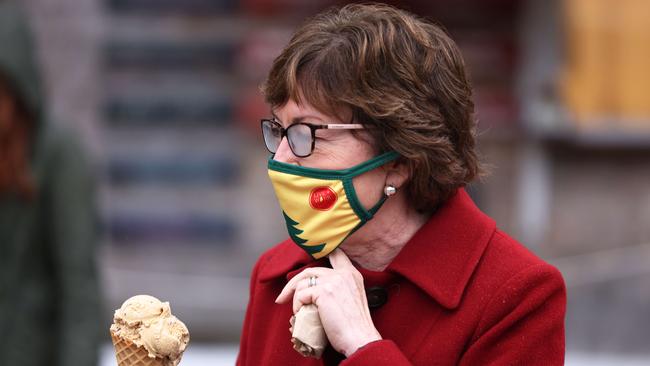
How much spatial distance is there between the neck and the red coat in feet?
0.11

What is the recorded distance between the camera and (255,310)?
2797mm

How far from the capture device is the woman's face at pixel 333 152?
248cm

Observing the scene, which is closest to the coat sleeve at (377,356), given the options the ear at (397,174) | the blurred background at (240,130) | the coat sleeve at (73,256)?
the ear at (397,174)

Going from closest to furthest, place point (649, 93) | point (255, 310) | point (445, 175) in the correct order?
point (445, 175), point (255, 310), point (649, 93)

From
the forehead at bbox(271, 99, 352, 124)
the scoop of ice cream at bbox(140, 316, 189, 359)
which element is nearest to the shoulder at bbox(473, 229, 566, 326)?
the forehead at bbox(271, 99, 352, 124)

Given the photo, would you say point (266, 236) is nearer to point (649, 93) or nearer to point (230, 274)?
point (230, 274)

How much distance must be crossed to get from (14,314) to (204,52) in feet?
15.3

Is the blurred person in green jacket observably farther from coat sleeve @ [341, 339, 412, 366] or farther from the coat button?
coat sleeve @ [341, 339, 412, 366]

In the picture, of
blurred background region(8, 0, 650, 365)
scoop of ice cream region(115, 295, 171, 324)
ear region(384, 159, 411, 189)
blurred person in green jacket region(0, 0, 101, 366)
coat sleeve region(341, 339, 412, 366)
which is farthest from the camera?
blurred background region(8, 0, 650, 365)

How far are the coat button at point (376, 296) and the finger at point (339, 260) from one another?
7cm

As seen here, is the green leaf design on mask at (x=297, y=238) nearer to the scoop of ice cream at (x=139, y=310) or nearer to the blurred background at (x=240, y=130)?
the scoop of ice cream at (x=139, y=310)

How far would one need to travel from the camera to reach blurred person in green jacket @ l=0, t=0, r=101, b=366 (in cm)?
Answer: 427

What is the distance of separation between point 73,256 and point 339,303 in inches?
84.4

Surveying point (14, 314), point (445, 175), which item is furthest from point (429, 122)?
point (14, 314)
